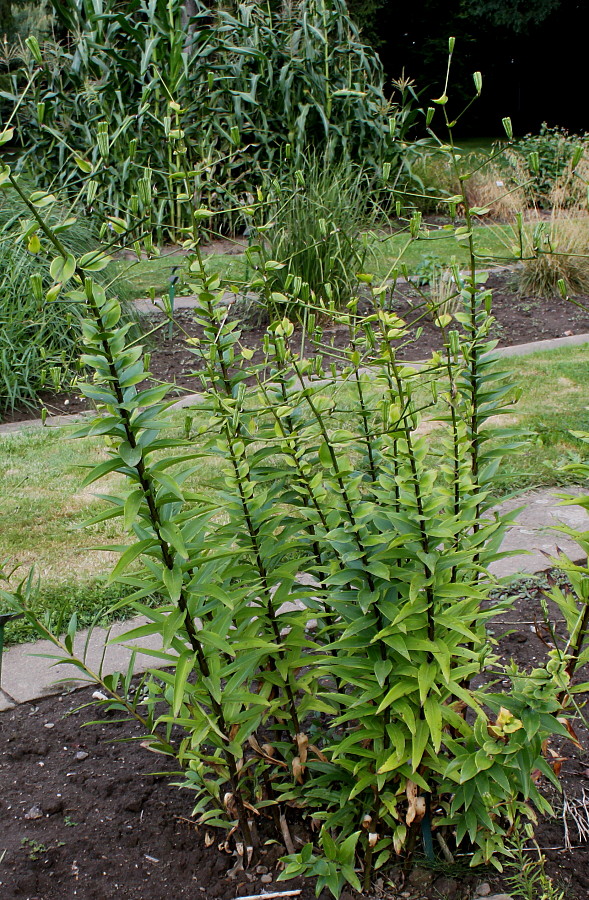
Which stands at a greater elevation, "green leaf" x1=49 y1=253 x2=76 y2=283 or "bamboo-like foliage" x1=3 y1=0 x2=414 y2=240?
"green leaf" x1=49 y1=253 x2=76 y2=283

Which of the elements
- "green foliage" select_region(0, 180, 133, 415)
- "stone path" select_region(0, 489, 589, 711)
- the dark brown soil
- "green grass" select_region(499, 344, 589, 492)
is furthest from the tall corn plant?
the dark brown soil

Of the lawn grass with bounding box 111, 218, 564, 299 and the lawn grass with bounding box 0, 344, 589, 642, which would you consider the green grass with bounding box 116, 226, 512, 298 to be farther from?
the lawn grass with bounding box 0, 344, 589, 642

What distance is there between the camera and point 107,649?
2.97 meters

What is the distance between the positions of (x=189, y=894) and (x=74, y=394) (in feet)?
15.4

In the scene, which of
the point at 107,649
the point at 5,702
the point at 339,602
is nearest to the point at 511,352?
the point at 107,649

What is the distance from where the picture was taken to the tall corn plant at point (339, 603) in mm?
Answer: 1680

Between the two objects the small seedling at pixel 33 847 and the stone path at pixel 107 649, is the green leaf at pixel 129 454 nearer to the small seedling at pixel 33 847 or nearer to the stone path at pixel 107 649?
the stone path at pixel 107 649

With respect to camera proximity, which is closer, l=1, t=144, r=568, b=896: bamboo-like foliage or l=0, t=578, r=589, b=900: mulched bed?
l=1, t=144, r=568, b=896: bamboo-like foliage

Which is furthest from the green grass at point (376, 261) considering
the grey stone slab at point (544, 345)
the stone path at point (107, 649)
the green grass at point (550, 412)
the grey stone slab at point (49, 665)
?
the grey stone slab at point (49, 665)

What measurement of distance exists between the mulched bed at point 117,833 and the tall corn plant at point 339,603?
0.09m

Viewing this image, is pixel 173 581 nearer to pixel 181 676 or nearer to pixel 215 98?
pixel 181 676

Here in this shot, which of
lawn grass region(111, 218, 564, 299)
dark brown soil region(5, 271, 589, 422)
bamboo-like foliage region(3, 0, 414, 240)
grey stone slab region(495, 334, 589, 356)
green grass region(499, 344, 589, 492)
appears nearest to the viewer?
green grass region(499, 344, 589, 492)

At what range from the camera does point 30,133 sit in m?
11.5

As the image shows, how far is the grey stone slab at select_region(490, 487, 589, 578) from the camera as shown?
3271 millimetres
